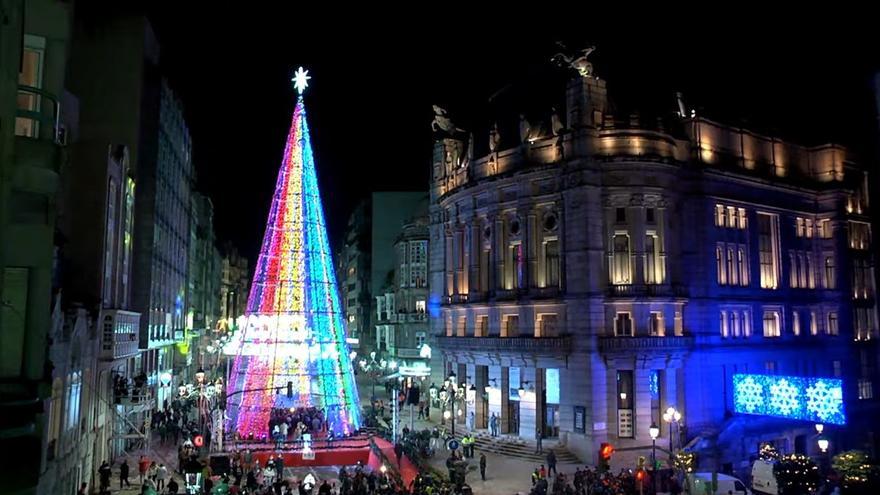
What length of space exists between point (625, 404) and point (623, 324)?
5.01 metres

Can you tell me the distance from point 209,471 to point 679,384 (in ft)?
99.0

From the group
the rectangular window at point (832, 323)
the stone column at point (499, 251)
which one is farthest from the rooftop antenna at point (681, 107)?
the rectangular window at point (832, 323)

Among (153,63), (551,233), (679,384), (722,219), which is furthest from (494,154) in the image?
(153,63)

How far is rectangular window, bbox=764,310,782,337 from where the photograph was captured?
172 ft

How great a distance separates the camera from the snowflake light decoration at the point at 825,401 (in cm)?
3959

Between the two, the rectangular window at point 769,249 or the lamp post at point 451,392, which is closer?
the lamp post at point 451,392

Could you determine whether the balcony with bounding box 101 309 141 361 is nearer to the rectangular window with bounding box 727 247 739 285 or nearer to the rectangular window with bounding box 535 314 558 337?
the rectangular window with bounding box 535 314 558 337

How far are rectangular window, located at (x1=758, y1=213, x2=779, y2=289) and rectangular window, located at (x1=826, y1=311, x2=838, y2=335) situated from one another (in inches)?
280

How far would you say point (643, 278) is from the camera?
45.5 m

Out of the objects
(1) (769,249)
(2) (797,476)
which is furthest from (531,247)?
(2) (797,476)

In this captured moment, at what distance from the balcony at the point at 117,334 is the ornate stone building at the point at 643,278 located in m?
23.1

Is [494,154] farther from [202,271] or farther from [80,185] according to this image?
[202,271]

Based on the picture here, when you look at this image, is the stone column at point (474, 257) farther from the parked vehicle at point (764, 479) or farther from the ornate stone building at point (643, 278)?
the parked vehicle at point (764, 479)

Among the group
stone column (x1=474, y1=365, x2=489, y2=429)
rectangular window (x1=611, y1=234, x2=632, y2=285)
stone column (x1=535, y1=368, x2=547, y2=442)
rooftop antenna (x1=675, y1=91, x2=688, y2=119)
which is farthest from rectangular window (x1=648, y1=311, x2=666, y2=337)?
rooftop antenna (x1=675, y1=91, x2=688, y2=119)
